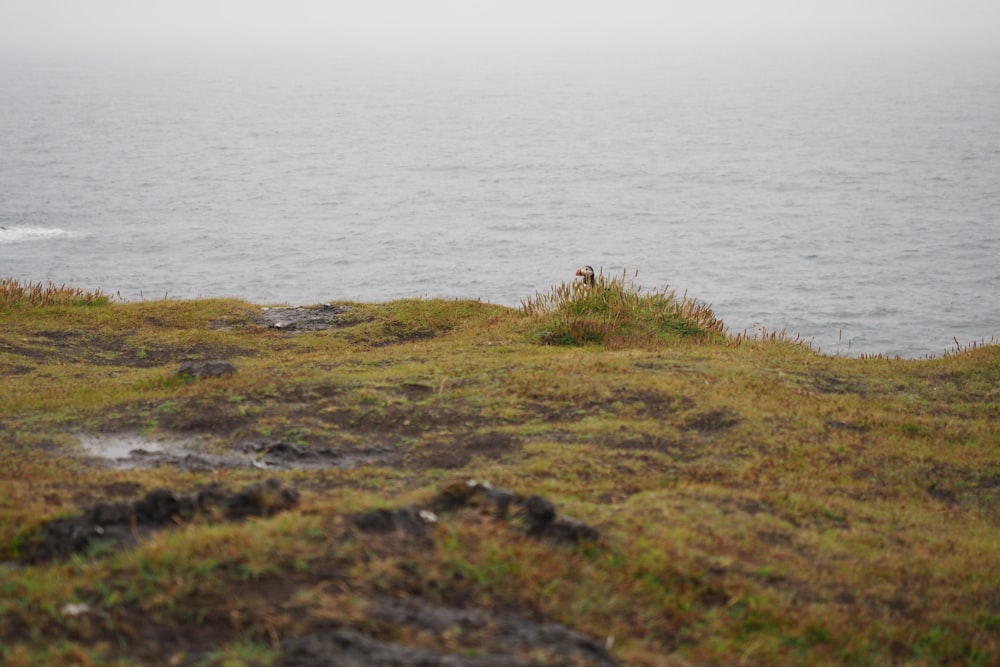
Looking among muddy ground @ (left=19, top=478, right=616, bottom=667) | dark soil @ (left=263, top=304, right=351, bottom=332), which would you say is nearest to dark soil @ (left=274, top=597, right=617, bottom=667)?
muddy ground @ (left=19, top=478, right=616, bottom=667)

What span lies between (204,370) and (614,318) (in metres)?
7.27

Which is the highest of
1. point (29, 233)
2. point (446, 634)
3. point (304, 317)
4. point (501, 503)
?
point (501, 503)

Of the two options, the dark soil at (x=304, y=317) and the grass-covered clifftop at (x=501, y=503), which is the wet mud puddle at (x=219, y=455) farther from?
the dark soil at (x=304, y=317)

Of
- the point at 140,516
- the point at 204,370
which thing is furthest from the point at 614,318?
the point at 140,516

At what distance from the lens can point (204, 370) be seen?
43.6ft

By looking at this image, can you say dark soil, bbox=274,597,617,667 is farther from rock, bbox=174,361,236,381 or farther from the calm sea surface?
the calm sea surface

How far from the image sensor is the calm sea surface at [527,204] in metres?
46.4

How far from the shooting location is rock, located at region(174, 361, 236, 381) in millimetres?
13211

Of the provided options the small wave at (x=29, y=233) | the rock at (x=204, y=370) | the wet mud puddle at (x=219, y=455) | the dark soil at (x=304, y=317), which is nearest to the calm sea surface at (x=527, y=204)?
the small wave at (x=29, y=233)

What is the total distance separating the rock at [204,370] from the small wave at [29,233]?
4373 centimetres

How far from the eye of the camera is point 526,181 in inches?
3209

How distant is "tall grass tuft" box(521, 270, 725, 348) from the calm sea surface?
20.0m

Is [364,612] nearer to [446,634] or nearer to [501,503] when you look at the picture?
[446,634]

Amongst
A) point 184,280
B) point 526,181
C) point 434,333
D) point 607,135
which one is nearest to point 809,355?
point 434,333
